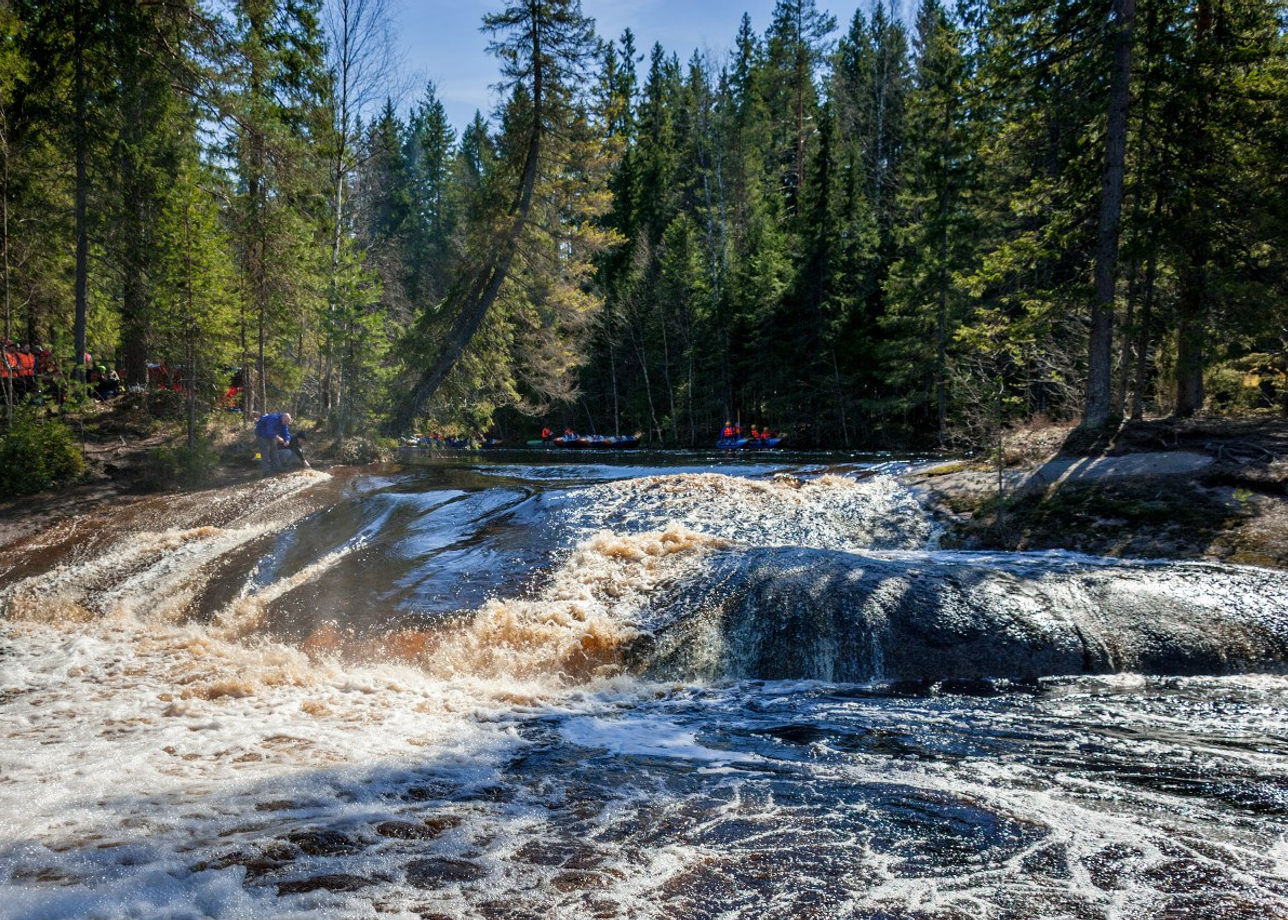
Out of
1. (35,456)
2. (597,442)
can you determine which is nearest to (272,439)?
(35,456)

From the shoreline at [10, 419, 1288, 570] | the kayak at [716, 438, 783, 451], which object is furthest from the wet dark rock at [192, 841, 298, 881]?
the kayak at [716, 438, 783, 451]

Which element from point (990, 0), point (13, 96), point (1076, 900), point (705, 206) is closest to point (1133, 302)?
Answer: point (990, 0)

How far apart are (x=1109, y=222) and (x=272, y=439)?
16395 millimetres

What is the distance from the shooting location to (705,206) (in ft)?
162

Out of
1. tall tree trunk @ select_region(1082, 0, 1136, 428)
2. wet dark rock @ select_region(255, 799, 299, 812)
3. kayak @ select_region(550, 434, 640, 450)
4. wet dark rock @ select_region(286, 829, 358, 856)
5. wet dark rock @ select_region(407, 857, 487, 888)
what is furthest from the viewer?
kayak @ select_region(550, 434, 640, 450)

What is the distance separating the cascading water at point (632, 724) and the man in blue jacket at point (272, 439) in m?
4.22

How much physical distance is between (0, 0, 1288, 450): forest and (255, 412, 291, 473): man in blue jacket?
182 centimetres

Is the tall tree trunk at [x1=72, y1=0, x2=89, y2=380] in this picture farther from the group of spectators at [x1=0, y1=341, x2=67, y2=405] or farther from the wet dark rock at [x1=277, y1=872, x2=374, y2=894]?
the wet dark rock at [x1=277, y1=872, x2=374, y2=894]

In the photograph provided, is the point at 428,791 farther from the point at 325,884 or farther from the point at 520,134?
the point at 520,134

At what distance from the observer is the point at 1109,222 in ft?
39.4

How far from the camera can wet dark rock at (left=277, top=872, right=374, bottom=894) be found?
307 cm


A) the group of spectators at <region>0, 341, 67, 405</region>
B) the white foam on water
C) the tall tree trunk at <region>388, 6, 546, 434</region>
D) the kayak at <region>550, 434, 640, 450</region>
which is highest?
the tall tree trunk at <region>388, 6, 546, 434</region>

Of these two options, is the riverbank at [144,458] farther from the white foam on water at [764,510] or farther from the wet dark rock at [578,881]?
the wet dark rock at [578,881]

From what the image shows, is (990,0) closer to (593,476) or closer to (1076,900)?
(593,476)
